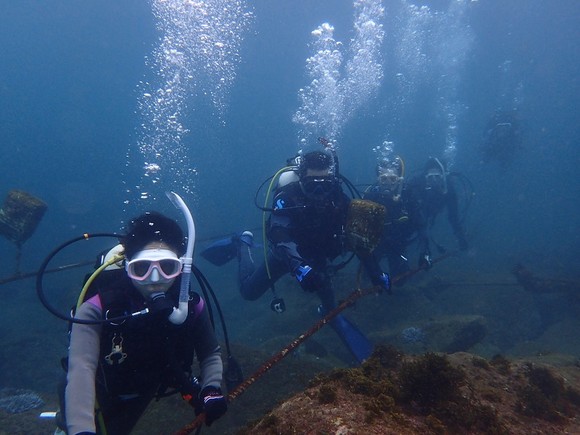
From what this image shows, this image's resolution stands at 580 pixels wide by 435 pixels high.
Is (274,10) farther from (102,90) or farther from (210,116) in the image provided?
(102,90)

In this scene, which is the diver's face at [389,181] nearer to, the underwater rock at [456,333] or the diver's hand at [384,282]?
the underwater rock at [456,333]

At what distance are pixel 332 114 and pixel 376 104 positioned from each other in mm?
72212

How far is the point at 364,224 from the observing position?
5348 millimetres

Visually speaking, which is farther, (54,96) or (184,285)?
(54,96)

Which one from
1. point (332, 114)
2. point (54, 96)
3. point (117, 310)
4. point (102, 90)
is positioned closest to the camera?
point (117, 310)

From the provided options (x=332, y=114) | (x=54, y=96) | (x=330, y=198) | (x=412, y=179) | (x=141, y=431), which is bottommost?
(x=141, y=431)

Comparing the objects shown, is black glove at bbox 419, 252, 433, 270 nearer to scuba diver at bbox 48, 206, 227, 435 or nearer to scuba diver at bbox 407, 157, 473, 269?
scuba diver at bbox 407, 157, 473, 269

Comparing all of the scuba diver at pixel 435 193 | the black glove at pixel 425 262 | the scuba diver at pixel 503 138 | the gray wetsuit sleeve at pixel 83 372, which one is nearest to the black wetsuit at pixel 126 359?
the gray wetsuit sleeve at pixel 83 372

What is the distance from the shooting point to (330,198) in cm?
606

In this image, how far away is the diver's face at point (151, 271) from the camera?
288 centimetres

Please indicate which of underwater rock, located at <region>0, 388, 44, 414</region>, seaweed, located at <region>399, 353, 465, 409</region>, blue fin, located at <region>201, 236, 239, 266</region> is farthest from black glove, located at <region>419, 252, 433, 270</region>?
underwater rock, located at <region>0, 388, 44, 414</region>

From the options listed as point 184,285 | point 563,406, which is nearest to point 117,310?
point 184,285

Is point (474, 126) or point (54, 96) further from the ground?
point (54, 96)

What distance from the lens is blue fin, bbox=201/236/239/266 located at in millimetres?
8875
